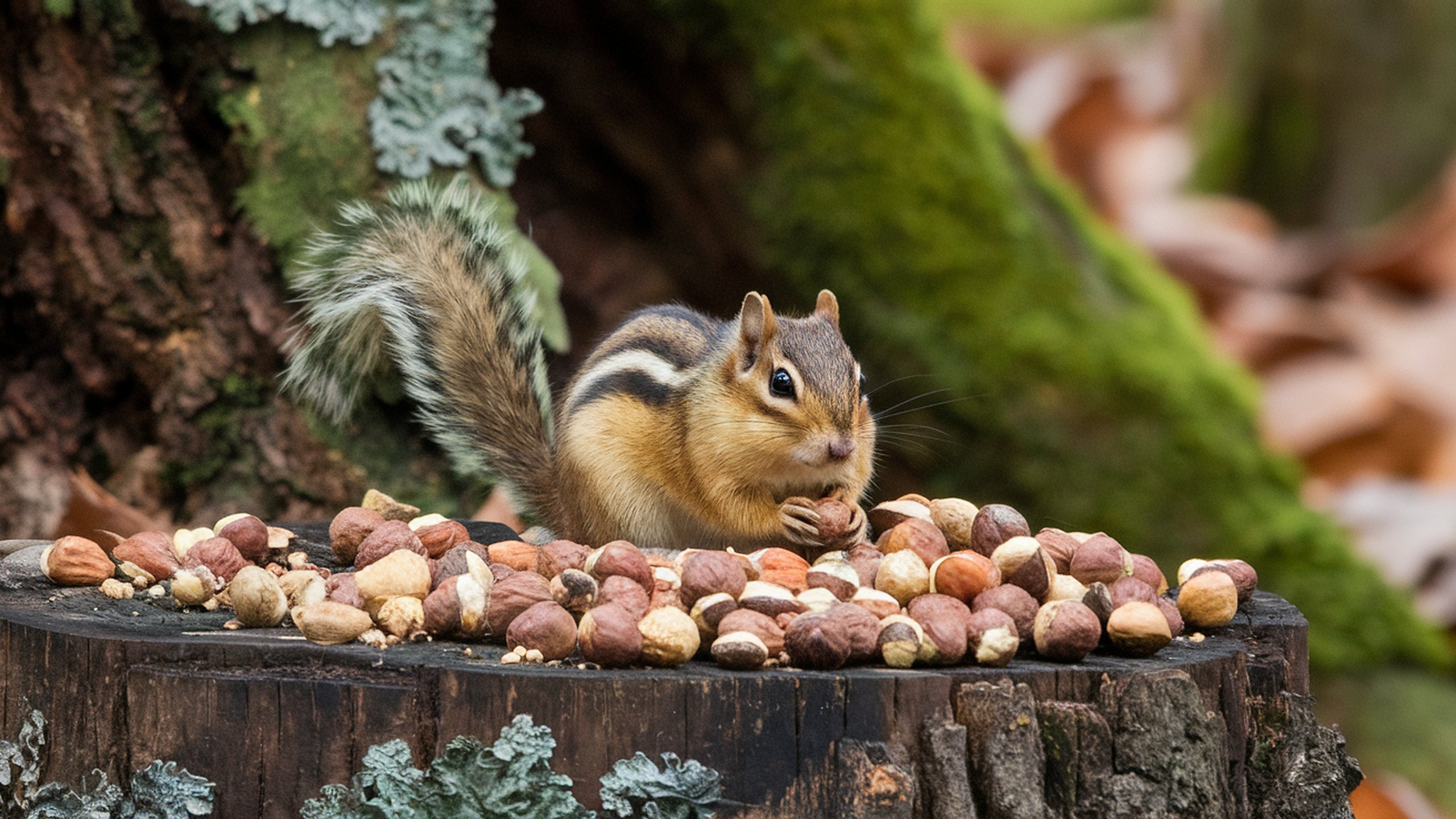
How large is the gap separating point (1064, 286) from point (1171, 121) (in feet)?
12.1

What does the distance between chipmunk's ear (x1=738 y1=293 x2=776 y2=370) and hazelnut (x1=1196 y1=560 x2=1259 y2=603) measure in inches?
30.0

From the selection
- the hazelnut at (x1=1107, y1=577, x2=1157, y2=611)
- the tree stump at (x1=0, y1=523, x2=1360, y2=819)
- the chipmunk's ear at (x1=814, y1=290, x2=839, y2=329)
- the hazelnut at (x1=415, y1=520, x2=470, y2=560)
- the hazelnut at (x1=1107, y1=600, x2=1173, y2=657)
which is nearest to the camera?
the tree stump at (x1=0, y1=523, x2=1360, y2=819)

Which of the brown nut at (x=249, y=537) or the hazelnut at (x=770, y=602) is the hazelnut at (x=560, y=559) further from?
the brown nut at (x=249, y=537)

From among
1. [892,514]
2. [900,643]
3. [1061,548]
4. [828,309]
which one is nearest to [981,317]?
[828,309]

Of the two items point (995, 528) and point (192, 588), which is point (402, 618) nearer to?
point (192, 588)

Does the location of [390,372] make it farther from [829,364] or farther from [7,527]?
[829,364]

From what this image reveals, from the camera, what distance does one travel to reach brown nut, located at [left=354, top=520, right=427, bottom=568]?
1900mm

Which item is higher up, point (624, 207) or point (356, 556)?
point (624, 207)

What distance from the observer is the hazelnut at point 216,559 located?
1909mm

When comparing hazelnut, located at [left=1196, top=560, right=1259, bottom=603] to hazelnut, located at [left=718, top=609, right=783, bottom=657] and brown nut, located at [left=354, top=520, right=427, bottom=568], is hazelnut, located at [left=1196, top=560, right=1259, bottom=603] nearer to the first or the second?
hazelnut, located at [left=718, top=609, right=783, bottom=657]

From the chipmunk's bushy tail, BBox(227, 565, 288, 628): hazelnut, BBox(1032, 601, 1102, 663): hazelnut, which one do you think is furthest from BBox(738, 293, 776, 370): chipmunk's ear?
BBox(227, 565, 288, 628): hazelnut

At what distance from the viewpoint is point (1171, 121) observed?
6.77m

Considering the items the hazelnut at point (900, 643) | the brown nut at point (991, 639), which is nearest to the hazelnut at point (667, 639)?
the hazelnut at point (900, 643)

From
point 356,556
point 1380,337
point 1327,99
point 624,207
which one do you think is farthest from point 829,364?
point 1327,99
